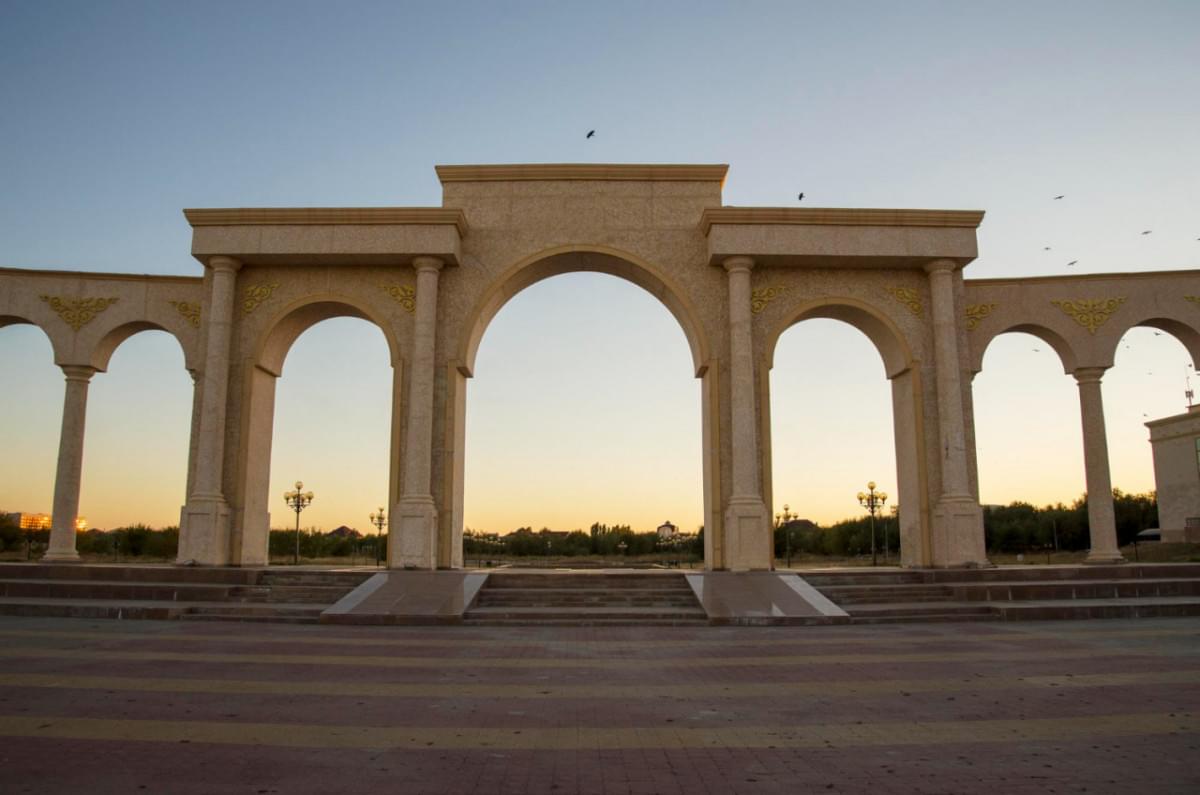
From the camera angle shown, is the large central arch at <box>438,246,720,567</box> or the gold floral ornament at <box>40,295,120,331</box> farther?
the gold floral ornament at <box>40,295,120,331</box>

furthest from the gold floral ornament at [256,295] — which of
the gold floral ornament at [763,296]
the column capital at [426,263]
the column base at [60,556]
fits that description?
the gold floral ornament at [763,296]

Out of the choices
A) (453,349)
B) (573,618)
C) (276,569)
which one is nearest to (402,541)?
(276,569)

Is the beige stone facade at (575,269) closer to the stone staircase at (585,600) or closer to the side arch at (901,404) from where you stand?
the side arch at (901,404)

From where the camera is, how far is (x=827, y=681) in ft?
25.7

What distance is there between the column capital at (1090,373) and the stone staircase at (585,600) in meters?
10.4

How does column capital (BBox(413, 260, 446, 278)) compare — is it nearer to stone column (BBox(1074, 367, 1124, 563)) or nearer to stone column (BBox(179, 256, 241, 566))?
stone column (BBox(179, 256, 241, 566))

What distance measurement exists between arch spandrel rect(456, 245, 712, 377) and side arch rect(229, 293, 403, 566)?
1677 millimetres

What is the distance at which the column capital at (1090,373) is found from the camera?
18922 millimetres

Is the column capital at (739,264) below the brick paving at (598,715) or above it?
above

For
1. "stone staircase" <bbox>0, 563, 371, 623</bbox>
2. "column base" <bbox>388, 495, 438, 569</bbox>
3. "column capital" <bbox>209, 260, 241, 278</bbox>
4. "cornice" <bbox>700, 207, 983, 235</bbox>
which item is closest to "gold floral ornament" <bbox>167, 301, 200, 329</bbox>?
"column capital" <bbox>209, 260, 241, 278</bbox>

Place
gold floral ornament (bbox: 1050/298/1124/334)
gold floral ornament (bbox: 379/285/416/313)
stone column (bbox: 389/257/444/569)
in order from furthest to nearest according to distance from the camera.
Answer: gold floral ornament (bbox: 1050/298/1124/334) → gold floral ornament (bbox: 379/285/416/313) → stone column (bbox: 389/257/444/569)

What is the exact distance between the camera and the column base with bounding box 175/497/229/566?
56.8ft

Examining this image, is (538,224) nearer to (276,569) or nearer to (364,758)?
(276,569)

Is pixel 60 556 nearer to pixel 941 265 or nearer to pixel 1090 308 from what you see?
pixel 941 265
